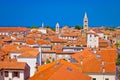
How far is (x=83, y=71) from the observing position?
143 ft

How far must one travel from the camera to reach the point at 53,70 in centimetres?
3956

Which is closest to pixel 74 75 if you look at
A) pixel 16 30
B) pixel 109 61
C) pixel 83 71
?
pixel 83 71

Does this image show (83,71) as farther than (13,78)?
Yes

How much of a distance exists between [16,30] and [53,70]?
132 m

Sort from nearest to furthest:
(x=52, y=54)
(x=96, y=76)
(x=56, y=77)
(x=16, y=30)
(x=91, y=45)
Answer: (x=56, y=77) < (x=96, y=76) < (x=52, y=54) < (x=91, y=45) < (x=16, y=30)

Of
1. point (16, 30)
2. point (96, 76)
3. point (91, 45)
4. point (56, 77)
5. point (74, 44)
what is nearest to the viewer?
point (56, 77)

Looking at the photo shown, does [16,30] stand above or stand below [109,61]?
above

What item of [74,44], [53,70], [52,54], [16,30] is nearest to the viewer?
[53,70]

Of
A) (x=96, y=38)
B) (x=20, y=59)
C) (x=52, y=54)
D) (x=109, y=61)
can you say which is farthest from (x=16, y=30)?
(x=109, y=61)

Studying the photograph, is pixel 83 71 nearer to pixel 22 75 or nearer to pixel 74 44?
pixel 22 75

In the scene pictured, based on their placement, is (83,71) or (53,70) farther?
(83,71)

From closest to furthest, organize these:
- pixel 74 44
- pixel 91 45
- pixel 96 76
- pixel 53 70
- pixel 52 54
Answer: pixel 53 70, pixel 96 76, pixel 52 54, pixel 74 44, pixel 91 45

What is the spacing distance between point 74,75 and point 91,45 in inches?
2631

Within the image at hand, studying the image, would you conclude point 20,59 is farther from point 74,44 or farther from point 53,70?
point 74,44
